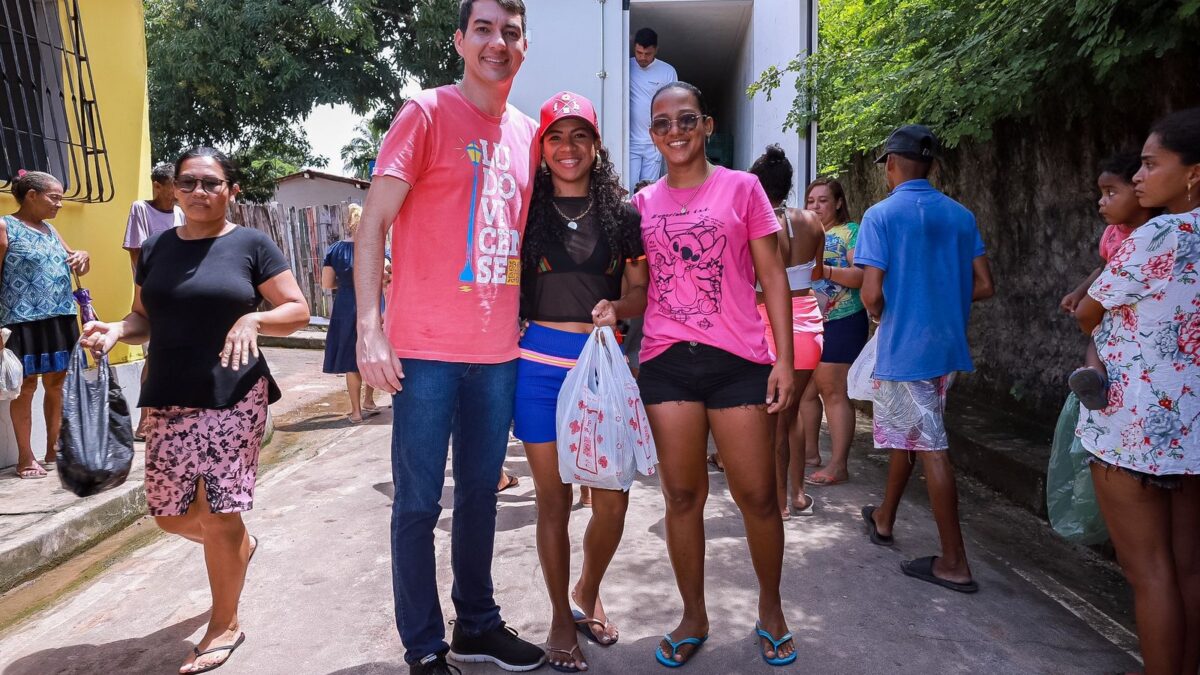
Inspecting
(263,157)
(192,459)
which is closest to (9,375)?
(192,459)

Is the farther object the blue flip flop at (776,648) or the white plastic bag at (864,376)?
the white plastic bag at (864,376)

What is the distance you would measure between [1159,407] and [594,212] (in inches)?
72.9

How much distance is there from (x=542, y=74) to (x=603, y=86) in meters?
0.46

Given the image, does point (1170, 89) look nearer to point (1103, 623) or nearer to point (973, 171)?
point (973, 171)

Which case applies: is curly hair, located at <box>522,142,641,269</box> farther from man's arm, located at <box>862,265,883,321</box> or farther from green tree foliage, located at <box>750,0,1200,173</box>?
green tree foliage, located at <box>750,0,1200,173</box>

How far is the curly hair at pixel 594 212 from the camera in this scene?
2.91 meters

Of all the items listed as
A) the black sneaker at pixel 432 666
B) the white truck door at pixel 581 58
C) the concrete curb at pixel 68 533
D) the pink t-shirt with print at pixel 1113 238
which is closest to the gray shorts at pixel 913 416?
the pink t-shirt with print at pixel 1113 238

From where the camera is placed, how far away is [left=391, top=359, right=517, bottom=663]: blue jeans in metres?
2.70

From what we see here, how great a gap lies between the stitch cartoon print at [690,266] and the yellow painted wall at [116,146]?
17.3 feet

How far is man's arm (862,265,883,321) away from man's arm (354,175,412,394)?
2277mm

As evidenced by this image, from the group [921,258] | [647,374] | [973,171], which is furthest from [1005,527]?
[973,171]

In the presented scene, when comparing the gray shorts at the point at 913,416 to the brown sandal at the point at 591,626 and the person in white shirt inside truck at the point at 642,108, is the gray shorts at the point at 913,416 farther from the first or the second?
the person in white shirt inside truck at the point at 642,108

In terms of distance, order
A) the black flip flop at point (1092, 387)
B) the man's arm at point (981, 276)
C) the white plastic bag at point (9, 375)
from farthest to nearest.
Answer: the white plastic bag at point (9, 375) < the man's arm at point (981, 276) < the black flip flop at point (1092, 387)

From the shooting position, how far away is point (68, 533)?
446 cm
